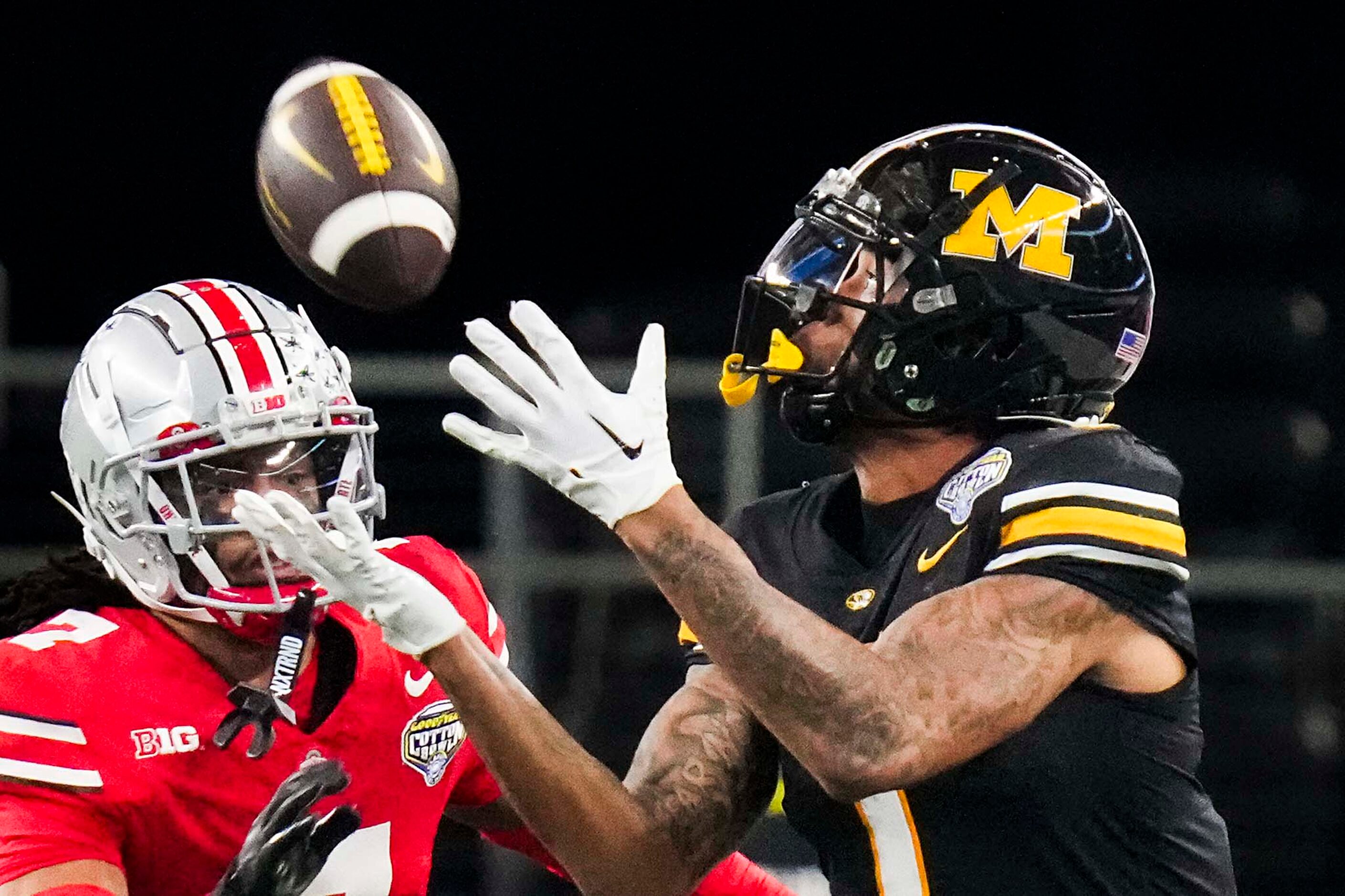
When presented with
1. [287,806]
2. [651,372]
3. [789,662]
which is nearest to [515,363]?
[651,372]

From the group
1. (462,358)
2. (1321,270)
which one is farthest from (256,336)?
(1321,270)

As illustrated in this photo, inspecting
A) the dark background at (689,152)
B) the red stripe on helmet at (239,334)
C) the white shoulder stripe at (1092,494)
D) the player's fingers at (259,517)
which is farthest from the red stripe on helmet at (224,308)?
the dark background at (689,152)

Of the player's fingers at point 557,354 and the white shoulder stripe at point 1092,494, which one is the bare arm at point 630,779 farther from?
the white shoulder stripe at point 1092,494

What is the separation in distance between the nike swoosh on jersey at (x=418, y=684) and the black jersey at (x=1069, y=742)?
64 centimetres

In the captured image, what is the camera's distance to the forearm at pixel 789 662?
1988mm

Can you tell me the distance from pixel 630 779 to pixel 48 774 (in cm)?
70

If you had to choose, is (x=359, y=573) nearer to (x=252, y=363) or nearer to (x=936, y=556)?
(x=252, y=363)

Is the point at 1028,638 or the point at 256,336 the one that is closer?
A: the point at 1028,638

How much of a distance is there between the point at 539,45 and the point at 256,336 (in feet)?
21.4

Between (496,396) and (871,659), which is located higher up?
Result: (496,396)

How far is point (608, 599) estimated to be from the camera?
5.39m

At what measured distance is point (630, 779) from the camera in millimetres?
2410

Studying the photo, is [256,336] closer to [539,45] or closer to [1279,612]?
[1279,612]

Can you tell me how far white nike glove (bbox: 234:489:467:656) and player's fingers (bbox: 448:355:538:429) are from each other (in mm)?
184
